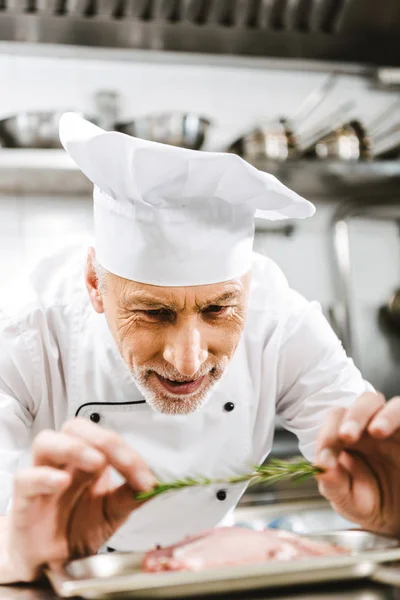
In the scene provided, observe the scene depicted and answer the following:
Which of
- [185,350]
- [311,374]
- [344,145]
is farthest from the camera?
[344,145]

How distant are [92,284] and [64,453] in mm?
Result: 446

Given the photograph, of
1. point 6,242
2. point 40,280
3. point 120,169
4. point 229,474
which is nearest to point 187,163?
point 120,169

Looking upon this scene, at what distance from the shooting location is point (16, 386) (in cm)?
127

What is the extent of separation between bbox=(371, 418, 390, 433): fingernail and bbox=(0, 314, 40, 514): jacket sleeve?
0.60 metres

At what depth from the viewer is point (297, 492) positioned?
7.38ft

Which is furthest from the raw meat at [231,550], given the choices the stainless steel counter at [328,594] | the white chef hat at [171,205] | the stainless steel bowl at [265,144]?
the stainless steel bowl at [265,144]

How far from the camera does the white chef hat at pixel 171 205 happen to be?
994mm

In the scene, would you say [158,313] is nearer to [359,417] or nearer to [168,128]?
[359,417]

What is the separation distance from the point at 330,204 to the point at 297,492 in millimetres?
989

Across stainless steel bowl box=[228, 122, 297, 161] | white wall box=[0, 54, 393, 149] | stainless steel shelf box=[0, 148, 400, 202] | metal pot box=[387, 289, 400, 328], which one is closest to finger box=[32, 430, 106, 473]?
stainless steel shelf box=[0, 148, 400, 202]

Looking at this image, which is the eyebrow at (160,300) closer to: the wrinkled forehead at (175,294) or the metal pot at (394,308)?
the wrinkled forehead at (175,294)

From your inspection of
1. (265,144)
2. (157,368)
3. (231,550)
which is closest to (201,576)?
(231,550)

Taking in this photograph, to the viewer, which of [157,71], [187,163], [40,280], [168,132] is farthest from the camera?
[157,71]

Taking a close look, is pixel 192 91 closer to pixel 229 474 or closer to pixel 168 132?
pixel 168 132
